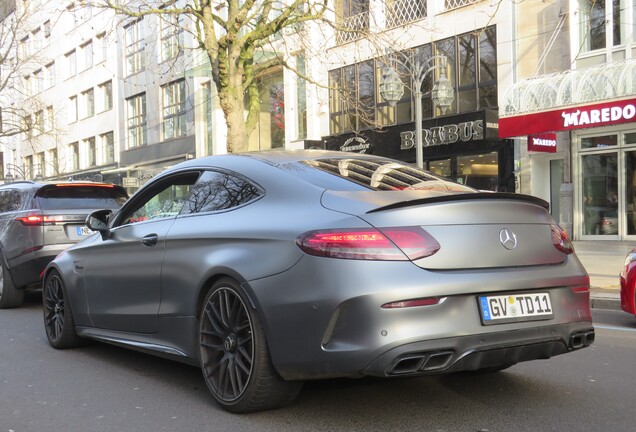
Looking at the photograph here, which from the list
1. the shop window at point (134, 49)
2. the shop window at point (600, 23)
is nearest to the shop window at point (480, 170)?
the shop window at point (600, 23)

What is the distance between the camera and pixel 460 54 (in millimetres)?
20422

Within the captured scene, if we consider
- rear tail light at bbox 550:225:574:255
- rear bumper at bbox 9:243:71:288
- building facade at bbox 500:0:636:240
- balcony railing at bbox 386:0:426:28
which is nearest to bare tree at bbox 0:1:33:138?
balcony railing at bbox 386:0:426:28

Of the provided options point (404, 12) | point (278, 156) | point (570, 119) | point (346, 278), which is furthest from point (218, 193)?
point (404, 12)

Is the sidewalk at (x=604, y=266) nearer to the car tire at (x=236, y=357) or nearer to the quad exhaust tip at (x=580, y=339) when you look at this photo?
the quad exhaust tip at (x=580, y=339)

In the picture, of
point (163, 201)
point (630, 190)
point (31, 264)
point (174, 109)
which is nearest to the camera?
point (163, 201)

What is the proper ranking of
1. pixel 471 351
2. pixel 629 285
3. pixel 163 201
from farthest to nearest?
pixel 629 285 < pixel 163 201 < pixel 471 351

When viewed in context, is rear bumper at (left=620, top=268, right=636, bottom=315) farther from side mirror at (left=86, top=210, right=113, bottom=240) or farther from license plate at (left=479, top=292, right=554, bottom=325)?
side mirror at (left=86, top=210, right=113, bottom=240)

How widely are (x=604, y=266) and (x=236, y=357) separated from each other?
9.90m

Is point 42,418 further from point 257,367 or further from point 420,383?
point 420,383

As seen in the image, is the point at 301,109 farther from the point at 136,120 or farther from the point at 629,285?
the point at 629,285

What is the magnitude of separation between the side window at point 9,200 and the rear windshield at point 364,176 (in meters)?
6.02

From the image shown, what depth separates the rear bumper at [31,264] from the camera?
26.7 ft

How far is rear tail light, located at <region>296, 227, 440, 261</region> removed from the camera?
3215 mm

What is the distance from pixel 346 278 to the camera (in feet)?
10.4
